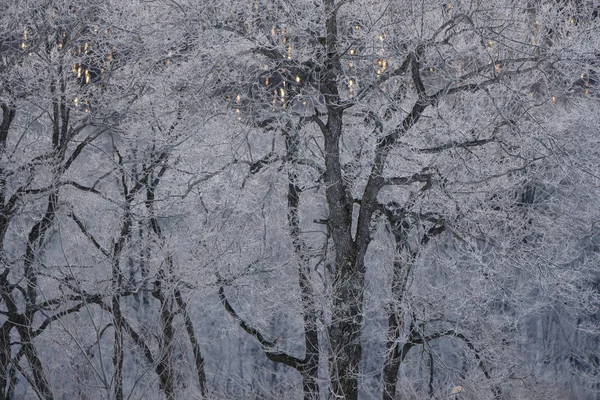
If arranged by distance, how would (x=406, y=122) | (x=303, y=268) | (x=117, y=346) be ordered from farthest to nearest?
(x=303, y=268) → (x=406, y=122) → (x=117, y=346)

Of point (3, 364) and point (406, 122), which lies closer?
point (406, 122)

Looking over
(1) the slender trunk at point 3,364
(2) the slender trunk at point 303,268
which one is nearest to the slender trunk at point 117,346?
(1) the slender trunk at point 3,364

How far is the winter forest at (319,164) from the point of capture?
930 centimetres

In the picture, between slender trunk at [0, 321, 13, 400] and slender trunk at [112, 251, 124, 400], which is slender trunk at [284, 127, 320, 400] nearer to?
slender trunk at [112, 251, 124, 400]

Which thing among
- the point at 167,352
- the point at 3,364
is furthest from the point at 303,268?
the point at 3,364

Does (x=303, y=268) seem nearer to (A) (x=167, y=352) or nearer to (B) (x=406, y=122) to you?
(A) (x=167, y=352)

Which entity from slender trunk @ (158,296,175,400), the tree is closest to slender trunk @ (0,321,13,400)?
slender trunk @ (158,296,175,400)

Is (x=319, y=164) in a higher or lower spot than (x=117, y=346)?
higher

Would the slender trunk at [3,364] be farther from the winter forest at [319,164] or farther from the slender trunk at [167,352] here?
the slender trunk at [167,352]

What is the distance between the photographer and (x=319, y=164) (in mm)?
12289

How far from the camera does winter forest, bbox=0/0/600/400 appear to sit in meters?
9.30

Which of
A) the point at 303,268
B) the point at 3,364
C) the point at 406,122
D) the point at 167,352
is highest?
the point at 406,122

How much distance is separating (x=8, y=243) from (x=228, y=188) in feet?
32.0

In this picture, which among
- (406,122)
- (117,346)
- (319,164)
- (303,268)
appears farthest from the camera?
(303,268)
